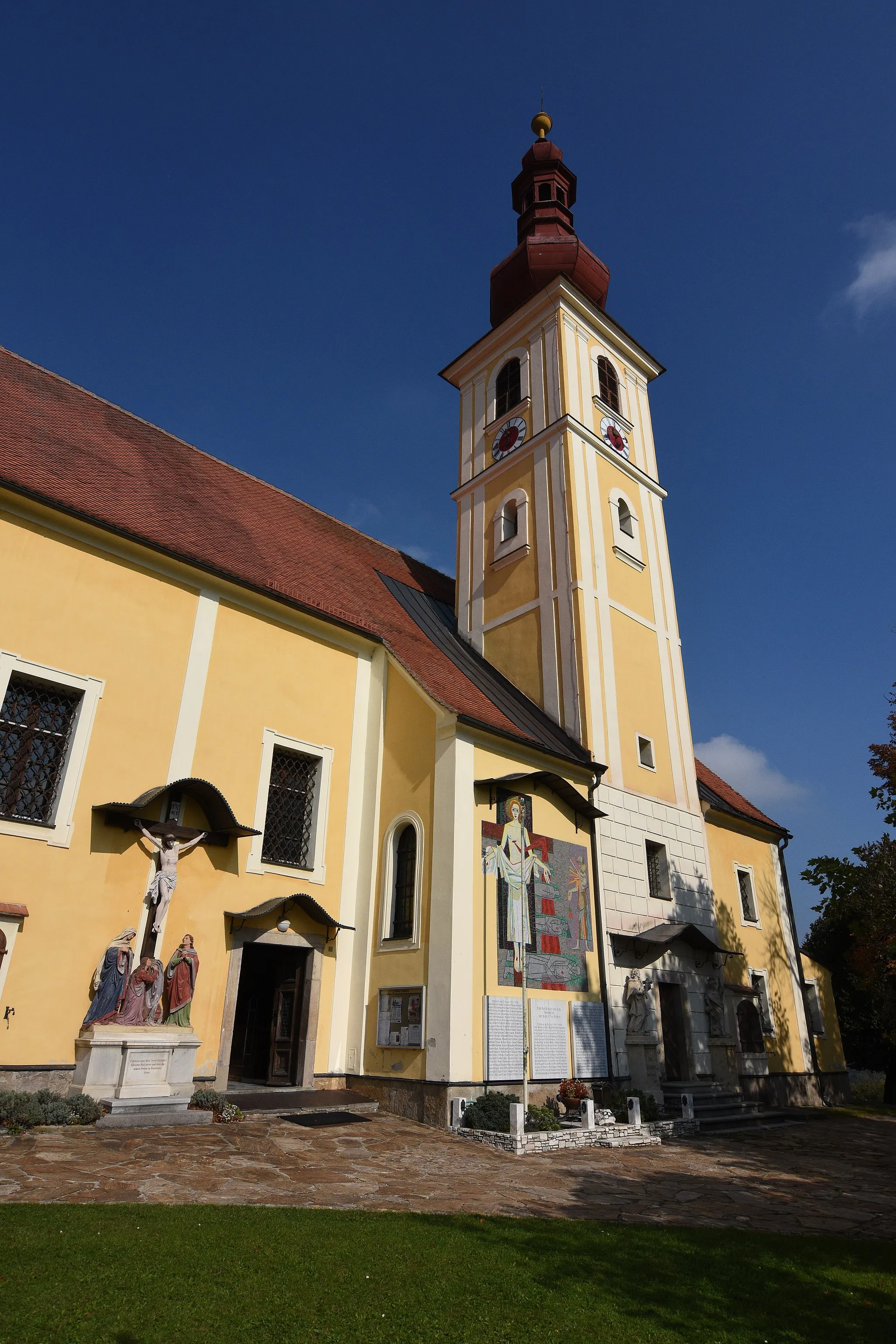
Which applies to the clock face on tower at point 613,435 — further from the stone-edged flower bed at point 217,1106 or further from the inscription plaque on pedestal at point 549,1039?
the stone-edged flower bed at point 217,1106

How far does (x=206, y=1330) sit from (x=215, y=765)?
9721 millimetres

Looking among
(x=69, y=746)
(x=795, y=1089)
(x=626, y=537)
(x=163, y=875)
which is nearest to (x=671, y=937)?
(x=795, y=1089)

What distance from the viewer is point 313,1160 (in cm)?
883

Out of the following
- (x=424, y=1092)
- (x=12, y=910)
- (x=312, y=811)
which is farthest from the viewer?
(x=312, y=811)

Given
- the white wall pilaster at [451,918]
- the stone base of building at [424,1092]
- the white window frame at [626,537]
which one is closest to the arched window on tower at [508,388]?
the white window frame at [626,537]

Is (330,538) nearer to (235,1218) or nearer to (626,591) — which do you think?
(626,591)

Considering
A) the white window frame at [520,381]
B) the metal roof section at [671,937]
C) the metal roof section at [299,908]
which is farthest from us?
the white window frame at [520,381]

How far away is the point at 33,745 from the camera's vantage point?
38.2 ft

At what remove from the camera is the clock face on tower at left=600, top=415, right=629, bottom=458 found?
75.4 ft

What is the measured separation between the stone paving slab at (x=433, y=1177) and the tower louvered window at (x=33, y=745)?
4103 millimetres

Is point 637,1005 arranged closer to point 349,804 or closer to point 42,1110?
point 349,804

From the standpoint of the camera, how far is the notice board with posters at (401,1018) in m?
12.9

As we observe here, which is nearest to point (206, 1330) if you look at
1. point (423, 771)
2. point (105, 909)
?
point (105, 909)

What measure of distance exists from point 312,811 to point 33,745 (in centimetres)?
481
